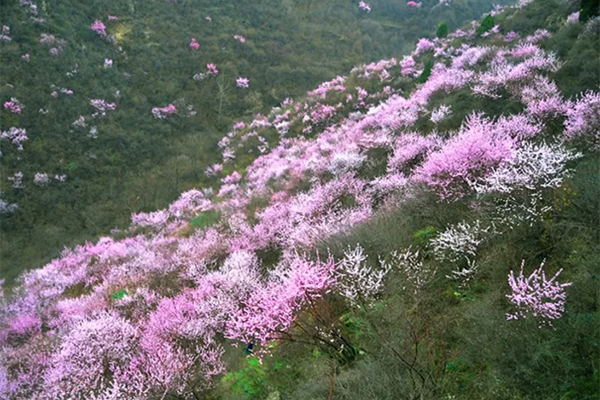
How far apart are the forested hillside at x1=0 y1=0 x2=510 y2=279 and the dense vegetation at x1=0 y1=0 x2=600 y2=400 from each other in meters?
5.28

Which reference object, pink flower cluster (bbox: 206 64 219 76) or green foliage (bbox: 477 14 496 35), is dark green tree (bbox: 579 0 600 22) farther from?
pink flower cluster (bbox: 206 64 219 76)

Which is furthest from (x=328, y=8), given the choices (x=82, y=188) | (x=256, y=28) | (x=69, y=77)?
(x=82, y=188)

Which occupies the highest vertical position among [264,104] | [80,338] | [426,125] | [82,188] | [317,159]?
[426,125]

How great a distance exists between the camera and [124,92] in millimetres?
24812

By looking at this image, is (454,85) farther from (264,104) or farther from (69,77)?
(69,77)

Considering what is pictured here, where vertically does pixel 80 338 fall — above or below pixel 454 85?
below

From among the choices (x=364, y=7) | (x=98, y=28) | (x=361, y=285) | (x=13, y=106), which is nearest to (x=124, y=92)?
(x=98, y=28)

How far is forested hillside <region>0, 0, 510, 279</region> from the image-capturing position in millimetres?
18328

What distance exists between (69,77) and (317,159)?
1965cm

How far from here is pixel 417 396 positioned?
10.4 feet

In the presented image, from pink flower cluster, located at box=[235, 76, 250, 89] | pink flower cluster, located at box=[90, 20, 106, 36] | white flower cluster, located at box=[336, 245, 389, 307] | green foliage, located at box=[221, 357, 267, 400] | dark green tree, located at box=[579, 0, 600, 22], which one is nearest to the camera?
white flower cluster, located at box=[336, 245, 389, 307]

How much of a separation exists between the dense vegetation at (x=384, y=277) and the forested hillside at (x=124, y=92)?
528 cm

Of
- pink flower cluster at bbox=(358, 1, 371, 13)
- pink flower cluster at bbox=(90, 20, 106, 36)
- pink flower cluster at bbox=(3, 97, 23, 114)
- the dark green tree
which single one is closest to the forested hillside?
pink flower cluster at bbox=(90, 20, 106, 36)

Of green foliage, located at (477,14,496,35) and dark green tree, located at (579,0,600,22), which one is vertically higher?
dark green tree, located at (579,0,600,22)
